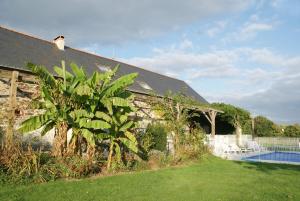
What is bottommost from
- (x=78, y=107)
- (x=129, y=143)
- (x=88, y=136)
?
(x=129, y=143)

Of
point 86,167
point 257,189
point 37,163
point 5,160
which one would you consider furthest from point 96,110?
point 257,189

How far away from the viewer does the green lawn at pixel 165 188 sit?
7531 mm

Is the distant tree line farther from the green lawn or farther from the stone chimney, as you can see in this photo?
the green lawn

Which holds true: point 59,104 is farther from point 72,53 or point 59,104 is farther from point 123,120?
point 72,53

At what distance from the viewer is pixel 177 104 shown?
16703 mm

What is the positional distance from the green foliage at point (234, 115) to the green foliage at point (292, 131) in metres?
8.96

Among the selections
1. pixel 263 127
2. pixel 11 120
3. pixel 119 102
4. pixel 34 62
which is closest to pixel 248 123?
pixel 263 127

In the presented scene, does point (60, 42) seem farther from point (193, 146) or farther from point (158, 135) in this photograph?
point (193, 146)

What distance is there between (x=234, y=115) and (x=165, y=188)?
1992 cm

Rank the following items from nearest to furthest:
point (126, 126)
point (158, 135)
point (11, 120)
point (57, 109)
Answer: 1. point (11, 120)
2. point (57, 109)
3. point (126, 126)
4. point (158, 135)

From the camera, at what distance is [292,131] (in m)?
36.1

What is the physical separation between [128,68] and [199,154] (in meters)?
11.4

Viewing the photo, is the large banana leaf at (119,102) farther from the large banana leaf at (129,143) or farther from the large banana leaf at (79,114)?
the large banana leaf at (129,143)

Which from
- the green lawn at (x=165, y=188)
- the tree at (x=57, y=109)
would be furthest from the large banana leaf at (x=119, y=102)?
the green lawn at (x=165, y=188)
